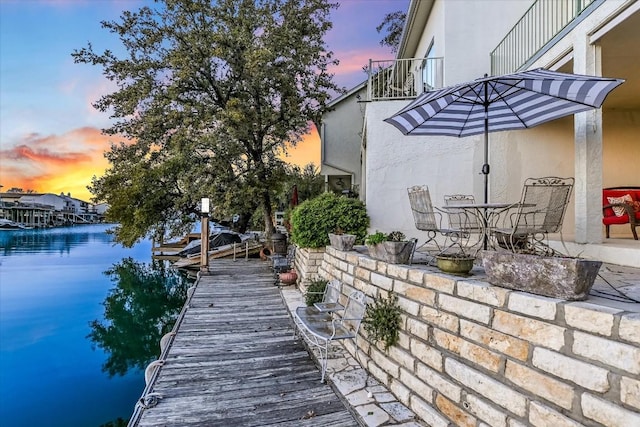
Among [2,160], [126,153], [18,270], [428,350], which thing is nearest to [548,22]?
[428,350]

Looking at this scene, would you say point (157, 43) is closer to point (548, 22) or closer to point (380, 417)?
point (548, 22)

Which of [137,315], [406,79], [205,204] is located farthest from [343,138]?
[137,315]

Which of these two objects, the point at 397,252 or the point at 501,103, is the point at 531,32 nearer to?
the point at 501,103

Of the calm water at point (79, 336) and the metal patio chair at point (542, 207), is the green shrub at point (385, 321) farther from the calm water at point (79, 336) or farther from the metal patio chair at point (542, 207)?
the calm water at point (79, 336)

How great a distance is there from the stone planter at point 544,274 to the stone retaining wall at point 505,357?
7 centimetres

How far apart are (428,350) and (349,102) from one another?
11.7 meters

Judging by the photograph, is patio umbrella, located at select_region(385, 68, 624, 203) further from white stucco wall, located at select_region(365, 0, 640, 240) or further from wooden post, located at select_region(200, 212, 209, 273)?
wooden post, located at select_region(200, 212, 209, 273)

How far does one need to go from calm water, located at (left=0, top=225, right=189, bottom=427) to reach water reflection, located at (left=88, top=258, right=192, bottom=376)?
3 centimetres

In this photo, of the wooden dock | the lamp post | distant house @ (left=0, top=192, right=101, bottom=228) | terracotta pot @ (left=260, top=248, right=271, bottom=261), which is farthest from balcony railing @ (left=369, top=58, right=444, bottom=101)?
distant house @ (left=0, top=192, right=101, bottom=228)

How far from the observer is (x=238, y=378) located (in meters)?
3.89

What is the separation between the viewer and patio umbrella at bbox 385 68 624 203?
328 cm

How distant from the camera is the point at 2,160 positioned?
79.7ft

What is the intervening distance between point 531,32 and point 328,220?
520cm

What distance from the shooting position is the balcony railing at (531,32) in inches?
209
